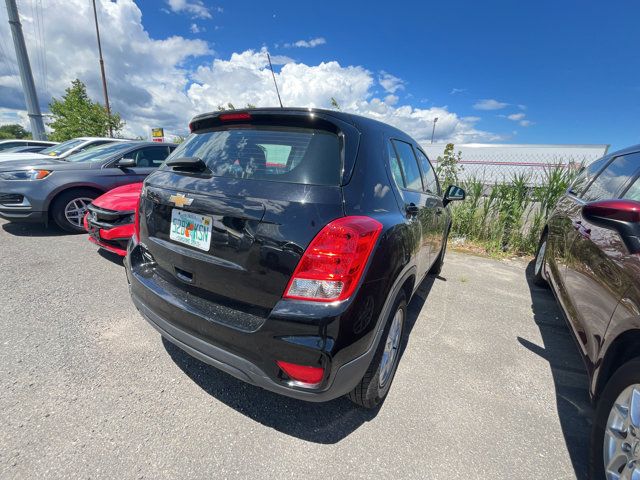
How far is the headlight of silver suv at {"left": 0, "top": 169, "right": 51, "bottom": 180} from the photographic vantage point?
4.81 m

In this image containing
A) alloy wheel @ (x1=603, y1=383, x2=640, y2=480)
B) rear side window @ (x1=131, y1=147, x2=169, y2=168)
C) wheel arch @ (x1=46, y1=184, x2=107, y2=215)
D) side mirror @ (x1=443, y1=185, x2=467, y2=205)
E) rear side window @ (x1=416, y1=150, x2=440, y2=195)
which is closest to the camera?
alloy wheel @ (x1=603, y1=383, x2=640, y2=480)

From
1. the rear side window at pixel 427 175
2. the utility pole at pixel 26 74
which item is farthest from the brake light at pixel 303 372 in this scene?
the utility pole at pixel 26 74

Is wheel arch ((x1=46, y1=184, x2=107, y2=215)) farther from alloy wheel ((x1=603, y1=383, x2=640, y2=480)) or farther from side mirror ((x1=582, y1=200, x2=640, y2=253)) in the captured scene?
alloy wheel ((x1=603, y1=383, x2=640, y2=480))

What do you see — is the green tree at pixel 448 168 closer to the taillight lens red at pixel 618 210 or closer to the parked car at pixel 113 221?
the taillight lens red at pixel 618 210

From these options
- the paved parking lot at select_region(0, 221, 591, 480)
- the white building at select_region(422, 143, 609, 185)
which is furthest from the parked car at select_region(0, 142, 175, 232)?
the white building at select_region(422, 143, 609, 185)

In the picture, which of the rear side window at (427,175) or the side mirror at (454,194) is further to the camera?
the side mirror at (454,194)

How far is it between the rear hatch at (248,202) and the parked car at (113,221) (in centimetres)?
196

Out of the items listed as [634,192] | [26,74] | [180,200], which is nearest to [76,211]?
[180,200]

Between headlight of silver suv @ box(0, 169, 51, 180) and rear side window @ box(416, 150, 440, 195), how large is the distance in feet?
18.3

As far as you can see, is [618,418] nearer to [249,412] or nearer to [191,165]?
[249,412]

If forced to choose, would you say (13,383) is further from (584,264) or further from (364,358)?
(584,264)

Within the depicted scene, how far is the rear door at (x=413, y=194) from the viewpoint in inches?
88.6

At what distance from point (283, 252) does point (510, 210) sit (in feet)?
20.9

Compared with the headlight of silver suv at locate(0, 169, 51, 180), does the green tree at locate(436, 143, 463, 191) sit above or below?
above
